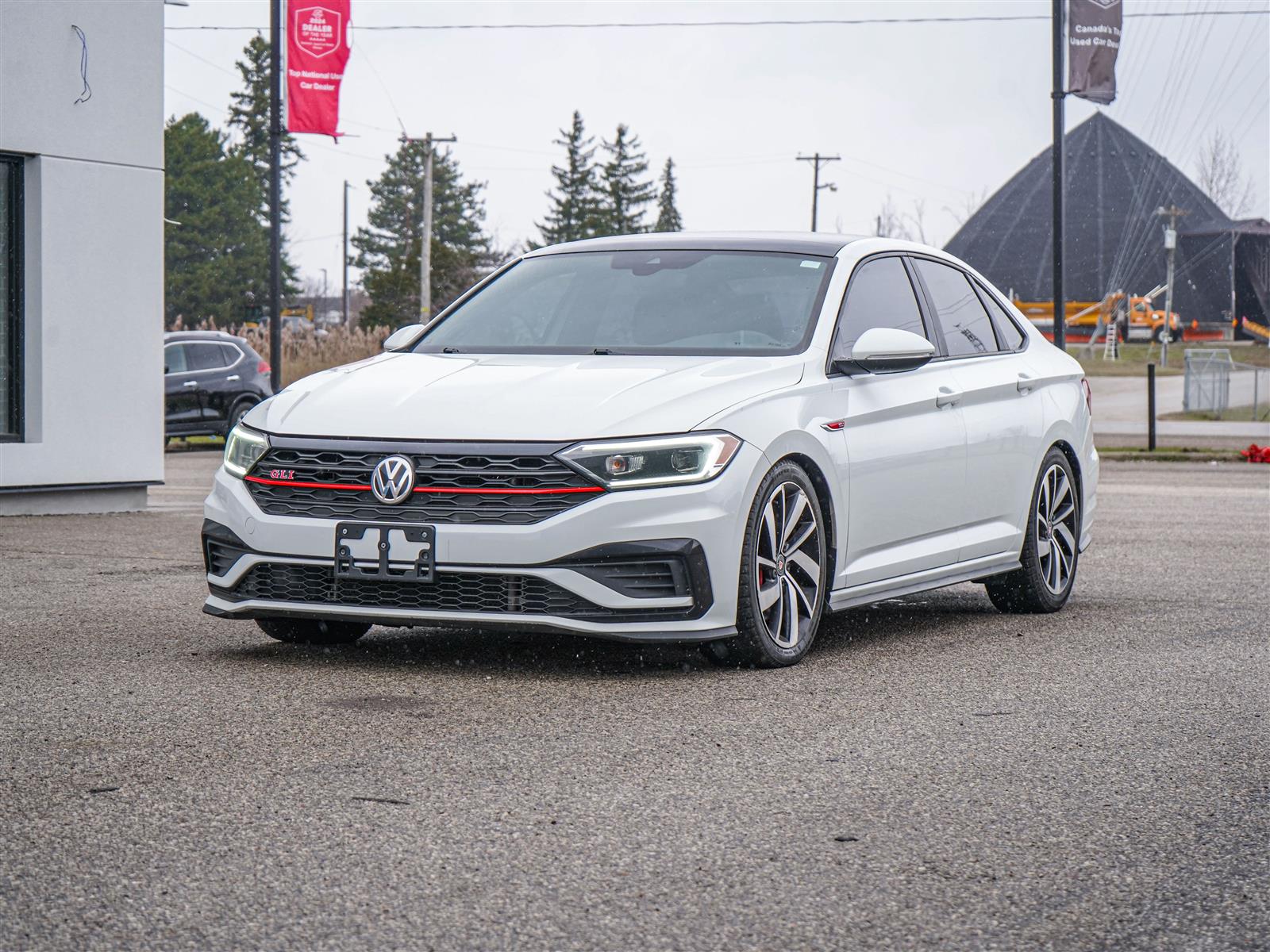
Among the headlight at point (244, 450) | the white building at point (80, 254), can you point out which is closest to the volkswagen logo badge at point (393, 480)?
the headlight at point (244, 450)

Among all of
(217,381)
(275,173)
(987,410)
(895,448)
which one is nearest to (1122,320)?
(275,173)

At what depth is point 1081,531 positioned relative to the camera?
350 inches

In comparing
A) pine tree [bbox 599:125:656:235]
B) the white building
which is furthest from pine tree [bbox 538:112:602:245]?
the white building

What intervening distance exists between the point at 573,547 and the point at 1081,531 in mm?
3815

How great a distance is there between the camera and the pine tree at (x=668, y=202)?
4828 inches

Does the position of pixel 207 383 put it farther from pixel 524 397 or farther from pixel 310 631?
pixel 524 397

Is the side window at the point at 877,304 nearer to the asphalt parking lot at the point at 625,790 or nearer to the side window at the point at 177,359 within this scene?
the asphalt parking lot at the point at 625,790

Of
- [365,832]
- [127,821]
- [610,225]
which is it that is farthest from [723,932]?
[610,225]

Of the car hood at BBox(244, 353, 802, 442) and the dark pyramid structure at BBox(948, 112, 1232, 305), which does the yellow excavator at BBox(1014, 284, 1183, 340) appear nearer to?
the dark pyramid structure at BBox(948, 112, 1232, 305)

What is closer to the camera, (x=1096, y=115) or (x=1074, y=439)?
(x=1074, y=439)

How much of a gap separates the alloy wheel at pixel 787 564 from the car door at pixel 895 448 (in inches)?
9.7

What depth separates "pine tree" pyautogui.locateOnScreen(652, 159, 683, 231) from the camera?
122625mm

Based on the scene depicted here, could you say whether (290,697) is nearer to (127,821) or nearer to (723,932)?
(127,821)

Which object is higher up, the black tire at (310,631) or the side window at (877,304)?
the side window at (877,304)
